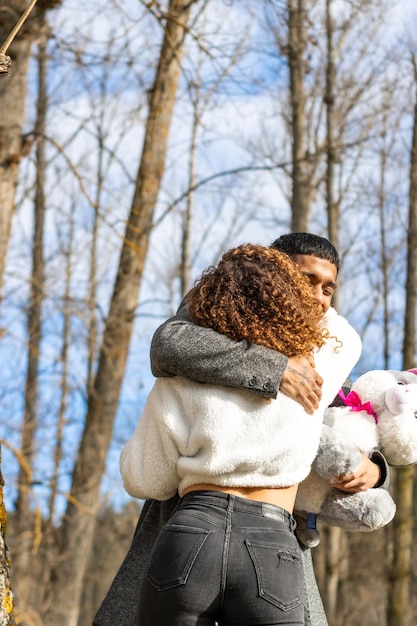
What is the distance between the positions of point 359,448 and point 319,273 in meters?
0.60

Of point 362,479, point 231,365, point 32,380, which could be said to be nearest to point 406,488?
point 32,380

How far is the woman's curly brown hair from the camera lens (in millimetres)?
2400

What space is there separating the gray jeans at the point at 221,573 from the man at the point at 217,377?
0.35m

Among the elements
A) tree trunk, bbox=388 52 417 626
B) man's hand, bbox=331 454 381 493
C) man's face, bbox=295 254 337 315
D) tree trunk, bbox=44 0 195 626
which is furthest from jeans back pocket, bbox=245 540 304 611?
tree trunk, bbox=388 52 417 626

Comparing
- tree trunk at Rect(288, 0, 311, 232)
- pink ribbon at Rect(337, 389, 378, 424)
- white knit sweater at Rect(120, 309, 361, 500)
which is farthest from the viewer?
tree trunk at Rect(288, 0, 311, 232)

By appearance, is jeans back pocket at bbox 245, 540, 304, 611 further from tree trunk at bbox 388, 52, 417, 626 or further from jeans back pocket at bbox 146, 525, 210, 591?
tree trunk at bbox 388, 52, 417, 626

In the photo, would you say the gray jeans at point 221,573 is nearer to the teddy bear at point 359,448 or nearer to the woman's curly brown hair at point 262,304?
the teddy bear at point 359,448

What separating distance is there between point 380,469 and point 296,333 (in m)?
0.58

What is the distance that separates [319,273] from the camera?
2.86 meters

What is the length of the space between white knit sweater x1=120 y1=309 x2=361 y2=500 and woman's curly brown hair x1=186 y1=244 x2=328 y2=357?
0.17m

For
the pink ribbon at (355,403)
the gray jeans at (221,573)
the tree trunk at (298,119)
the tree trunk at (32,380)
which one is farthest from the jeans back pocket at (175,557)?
the tree trunk at (32,380)

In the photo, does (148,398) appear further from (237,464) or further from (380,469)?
(380,469)

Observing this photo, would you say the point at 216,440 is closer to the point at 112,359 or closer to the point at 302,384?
the point at 302,384

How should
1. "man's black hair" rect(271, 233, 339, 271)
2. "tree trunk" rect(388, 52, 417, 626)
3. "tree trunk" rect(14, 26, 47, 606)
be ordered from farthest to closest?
"tree trunk" rect(14, 26, 47, 606) < "tree trunk" rect(388, 52, 417, 626) < "man's black hair" rect(271, 233, 339, 271)
